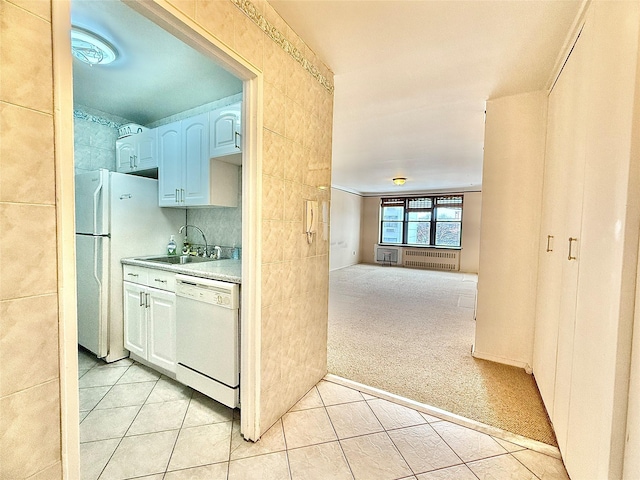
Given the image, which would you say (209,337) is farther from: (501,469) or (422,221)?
(422,221)

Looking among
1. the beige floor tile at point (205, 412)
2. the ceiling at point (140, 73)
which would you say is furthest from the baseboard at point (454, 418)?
the ceiling at point (140, 73)

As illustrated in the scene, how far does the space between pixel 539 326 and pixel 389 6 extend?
7.76 ft

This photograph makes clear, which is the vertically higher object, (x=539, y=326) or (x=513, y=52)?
(x=513, y=52)

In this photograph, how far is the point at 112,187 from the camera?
2375 millimetres

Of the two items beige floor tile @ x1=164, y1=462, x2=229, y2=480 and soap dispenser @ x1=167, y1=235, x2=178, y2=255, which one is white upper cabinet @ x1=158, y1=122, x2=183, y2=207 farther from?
beige floor tile @ x1=164, y1=462, x2=229, y2=480

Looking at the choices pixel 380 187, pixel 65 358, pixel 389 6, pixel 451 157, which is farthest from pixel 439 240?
pixel 65 358

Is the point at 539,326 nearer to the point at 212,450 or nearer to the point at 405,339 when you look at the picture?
the point at 405,339

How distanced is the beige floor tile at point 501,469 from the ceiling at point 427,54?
91.8 inches

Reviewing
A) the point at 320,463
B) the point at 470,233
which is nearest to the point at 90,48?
the point at 320,463

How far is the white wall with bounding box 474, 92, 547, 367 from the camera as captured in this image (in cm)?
234

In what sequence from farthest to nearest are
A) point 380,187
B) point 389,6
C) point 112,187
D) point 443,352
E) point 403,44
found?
point 380,187 < point 443,352 < point 112,187 < point 403,44 < point 389,6

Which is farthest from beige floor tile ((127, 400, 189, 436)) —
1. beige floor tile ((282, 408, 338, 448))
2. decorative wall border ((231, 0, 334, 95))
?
decorative wall border ((231, 0, 334, 95))

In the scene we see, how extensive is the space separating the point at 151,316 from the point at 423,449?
207 centimetres

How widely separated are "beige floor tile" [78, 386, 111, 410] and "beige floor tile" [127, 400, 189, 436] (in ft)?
1.13
